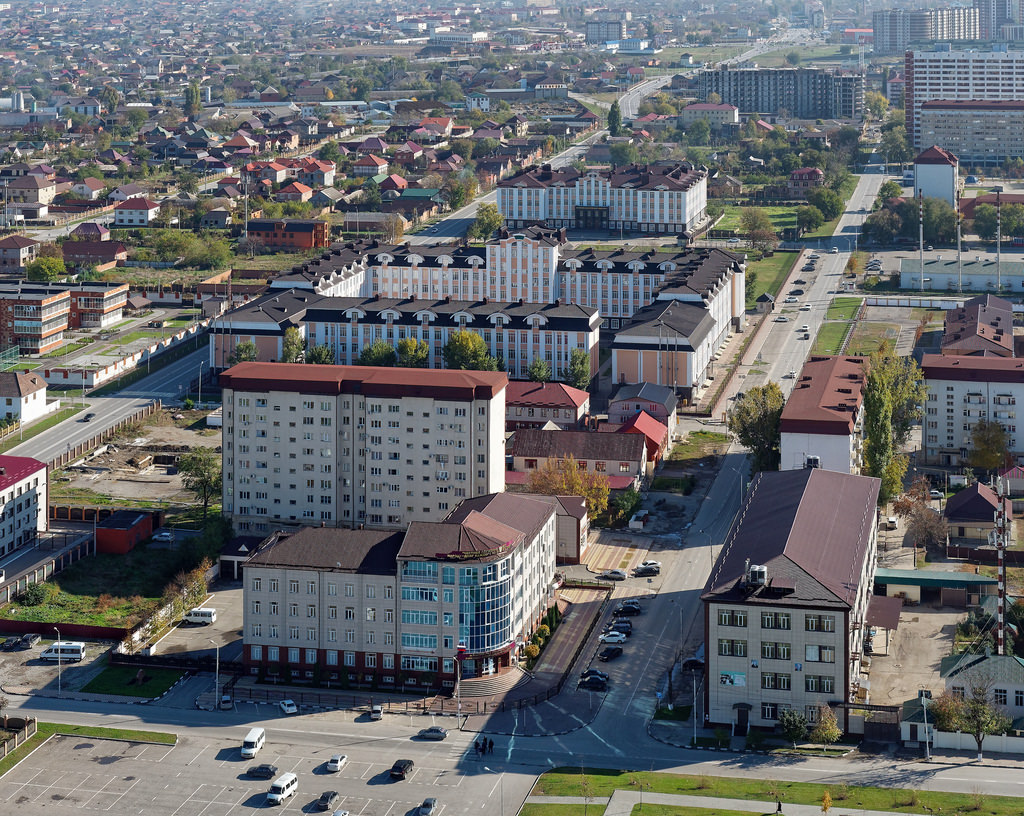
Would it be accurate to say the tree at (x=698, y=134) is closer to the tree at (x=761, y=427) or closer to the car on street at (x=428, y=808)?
the tree at (x=761, y=427)

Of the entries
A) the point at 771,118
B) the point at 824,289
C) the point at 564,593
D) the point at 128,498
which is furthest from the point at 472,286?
the point at 771,118

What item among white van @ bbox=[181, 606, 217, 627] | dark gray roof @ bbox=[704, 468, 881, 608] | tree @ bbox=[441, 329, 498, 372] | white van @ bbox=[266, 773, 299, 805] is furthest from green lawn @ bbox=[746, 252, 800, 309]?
white van @ bbox=[266, 773, 299, 805]

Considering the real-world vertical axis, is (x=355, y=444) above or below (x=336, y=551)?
above

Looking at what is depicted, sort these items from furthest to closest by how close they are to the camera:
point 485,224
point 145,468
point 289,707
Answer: point 485,224 < point 145,468 < point 289,707

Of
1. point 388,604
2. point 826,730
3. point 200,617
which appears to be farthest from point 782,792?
point 200,617

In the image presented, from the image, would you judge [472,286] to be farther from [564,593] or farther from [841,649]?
[841,649]

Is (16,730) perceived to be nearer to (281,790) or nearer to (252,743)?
(252,743)

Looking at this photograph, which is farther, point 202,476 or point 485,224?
point 485,224

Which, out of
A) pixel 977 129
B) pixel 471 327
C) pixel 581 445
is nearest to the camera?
pixel 581 445
